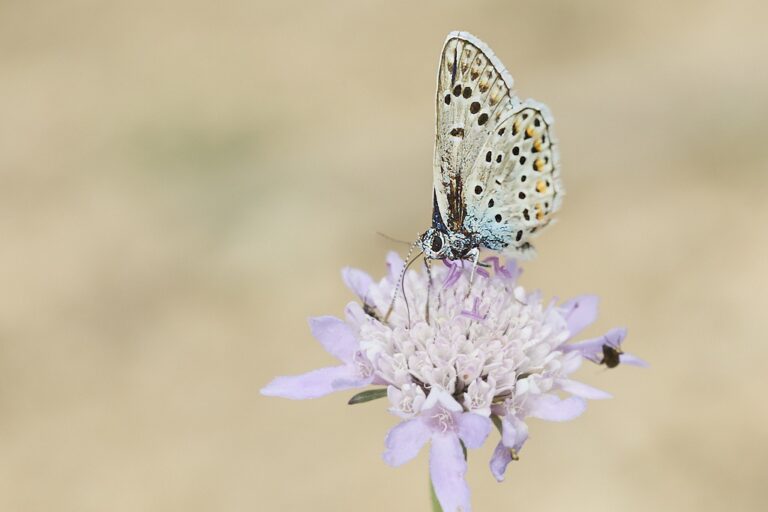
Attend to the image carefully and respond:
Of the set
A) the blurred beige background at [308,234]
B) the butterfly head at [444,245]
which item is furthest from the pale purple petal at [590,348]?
the blurred beige background at [308,234]

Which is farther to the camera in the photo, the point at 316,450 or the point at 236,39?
the point at 236,39

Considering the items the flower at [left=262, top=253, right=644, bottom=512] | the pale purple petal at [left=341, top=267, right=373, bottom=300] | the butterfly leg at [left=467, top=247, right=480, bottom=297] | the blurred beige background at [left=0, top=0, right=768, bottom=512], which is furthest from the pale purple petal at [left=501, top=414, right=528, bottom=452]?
the blurred beige background at [left=0, top=0, right=768, bottom=512]

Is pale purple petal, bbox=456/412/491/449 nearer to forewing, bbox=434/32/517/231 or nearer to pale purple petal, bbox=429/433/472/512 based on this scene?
pale purple petal, bbox=429/433/472/512

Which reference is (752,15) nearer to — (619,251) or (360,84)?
(619,251)

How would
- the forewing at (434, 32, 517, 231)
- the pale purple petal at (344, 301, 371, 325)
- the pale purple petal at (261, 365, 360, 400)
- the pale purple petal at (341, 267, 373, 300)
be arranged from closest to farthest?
1. the pale purple petal at (261, 365, 360, 400)
2. the forewing at (434, 32, 517, 231)
3. the pale purple petal at (344, 301, 371, 325)
4. the pale purple petal at (341, 267, 373, 300)

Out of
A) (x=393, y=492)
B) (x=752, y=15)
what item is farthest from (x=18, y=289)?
(x=752, y=15)

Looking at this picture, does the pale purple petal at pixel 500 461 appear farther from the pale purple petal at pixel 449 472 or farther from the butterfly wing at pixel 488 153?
the butterfly wing at pixel 488 153

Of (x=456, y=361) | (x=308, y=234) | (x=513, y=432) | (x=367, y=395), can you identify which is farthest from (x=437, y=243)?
(x=308, y=234)
